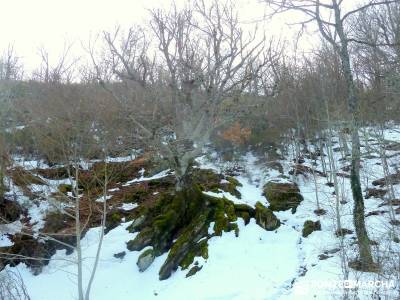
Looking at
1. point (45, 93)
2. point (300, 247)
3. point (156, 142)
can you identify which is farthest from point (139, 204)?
point (45, 93)

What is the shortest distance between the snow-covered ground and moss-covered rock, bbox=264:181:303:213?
40 cm

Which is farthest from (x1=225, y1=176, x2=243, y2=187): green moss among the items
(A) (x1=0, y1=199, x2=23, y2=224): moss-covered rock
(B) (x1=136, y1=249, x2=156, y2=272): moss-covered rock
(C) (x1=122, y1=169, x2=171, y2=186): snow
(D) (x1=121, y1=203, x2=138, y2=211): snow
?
(A) (x1=0, y1=199, x2=23, y2=224): moss-covered rock

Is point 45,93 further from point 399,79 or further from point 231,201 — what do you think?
point 399,79

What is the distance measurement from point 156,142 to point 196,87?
8.84ft

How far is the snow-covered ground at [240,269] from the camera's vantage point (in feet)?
39.5

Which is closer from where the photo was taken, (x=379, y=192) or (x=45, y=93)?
(x=379, y=192)

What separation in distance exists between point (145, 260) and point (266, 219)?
16.2 feet

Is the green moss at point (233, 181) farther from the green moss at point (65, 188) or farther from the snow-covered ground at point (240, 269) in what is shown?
the green moss at point (65, 188)

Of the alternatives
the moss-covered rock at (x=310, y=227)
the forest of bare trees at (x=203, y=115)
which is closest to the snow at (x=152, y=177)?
the forest of bare trees at (x=203, y=115)

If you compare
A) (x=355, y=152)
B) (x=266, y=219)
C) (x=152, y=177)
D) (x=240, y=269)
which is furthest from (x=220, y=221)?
(x=152, y=177)

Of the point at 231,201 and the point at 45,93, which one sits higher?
the point at 45,93

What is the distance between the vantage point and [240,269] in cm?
1342

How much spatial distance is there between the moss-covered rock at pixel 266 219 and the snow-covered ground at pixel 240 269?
24 centimetres

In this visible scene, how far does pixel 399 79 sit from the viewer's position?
413 inches
